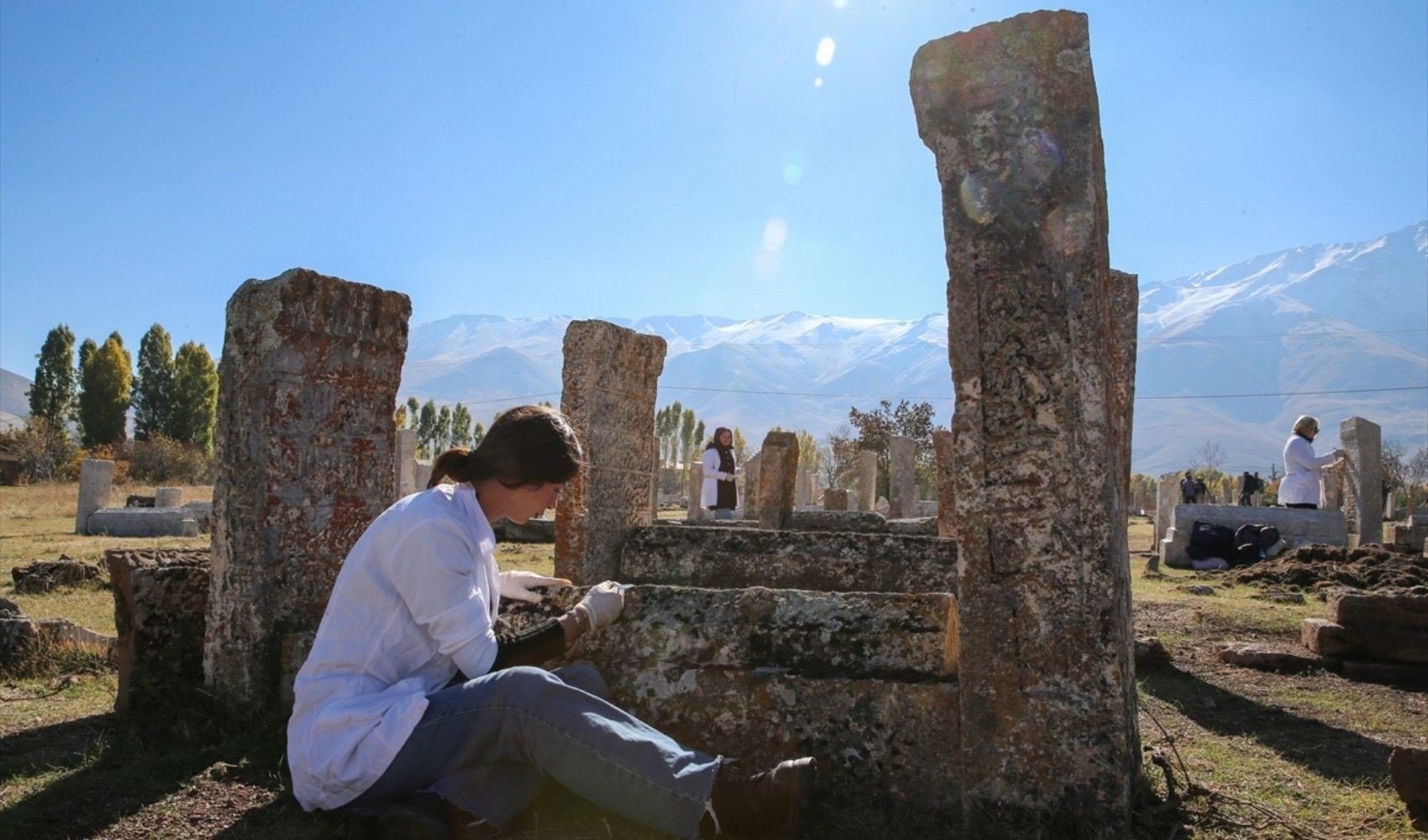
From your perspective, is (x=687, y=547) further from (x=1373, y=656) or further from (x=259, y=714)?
(x=1373, y=656)

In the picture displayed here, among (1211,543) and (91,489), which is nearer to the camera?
(1211,543)

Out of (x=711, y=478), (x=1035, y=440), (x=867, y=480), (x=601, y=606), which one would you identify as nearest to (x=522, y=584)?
(x=601, y=606)

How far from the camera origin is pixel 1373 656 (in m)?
6.52

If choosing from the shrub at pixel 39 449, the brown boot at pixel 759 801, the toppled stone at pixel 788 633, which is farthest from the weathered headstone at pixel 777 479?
the shrub at pixel 39 449

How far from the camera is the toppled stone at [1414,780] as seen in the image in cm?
336

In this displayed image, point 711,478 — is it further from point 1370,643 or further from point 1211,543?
point 1370,643

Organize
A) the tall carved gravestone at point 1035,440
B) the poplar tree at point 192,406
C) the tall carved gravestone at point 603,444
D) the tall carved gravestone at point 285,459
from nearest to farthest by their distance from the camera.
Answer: the tall carved gravestone at point 1035,440, the tall carved gravestone at point 285,459, the tall carved gravestone at point 603,444, the poplar tree at point 192,406

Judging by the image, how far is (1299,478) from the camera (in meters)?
13.5

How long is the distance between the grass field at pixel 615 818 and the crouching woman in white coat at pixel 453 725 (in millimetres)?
224

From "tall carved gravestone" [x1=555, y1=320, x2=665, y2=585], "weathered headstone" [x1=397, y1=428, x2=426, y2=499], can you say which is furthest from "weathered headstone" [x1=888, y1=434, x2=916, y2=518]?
"tall carved gravestone" [x1=555, y1=320, x2=665, y2=585]

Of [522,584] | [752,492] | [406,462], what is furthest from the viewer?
[406,462]

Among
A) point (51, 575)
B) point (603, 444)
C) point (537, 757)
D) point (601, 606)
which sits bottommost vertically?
point (51, 575)

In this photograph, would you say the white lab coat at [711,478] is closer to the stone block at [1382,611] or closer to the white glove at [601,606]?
the stone block at [1382,611]

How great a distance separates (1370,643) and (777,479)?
17.7 feet
